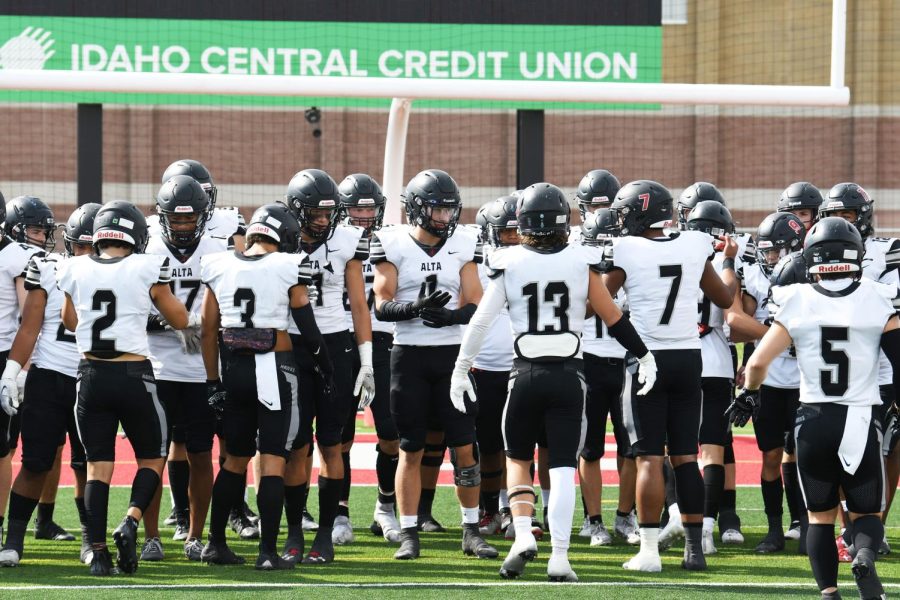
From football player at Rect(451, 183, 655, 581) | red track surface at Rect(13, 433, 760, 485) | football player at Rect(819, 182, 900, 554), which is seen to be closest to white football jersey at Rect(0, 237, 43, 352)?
football player at Rect(451, 183, 655, 581)

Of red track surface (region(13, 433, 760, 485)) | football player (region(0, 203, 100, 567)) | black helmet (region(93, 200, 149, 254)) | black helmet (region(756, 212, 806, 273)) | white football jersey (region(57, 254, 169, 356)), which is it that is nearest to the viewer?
white football jersey (region(57, 254, 169, 356))

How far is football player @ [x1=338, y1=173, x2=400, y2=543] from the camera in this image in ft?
25.3

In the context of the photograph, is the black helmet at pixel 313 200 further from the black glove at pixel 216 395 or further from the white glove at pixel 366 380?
the black glove at pixel 216 395

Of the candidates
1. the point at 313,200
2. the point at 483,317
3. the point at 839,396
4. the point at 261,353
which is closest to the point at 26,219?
the point at 313,200

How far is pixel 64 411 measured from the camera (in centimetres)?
681

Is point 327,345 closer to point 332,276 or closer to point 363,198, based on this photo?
point 332,276

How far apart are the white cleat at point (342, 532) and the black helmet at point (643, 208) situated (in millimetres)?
2406

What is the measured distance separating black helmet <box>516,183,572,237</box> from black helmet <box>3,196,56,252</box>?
2784mm

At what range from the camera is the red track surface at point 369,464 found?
1000cm

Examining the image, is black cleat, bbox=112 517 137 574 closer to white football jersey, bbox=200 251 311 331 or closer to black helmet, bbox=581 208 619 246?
white football jersey, bbox=200 251 311 331

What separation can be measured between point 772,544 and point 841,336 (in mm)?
2286

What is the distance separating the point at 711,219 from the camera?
7414 millimetres

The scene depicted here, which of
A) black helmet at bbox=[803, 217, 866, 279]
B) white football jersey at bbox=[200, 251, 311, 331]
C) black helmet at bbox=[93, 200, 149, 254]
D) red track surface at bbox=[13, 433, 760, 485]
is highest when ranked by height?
black helmet at bbox=[93, 200, 149, 254]

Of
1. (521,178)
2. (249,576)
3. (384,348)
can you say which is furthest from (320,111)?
(249,576)
